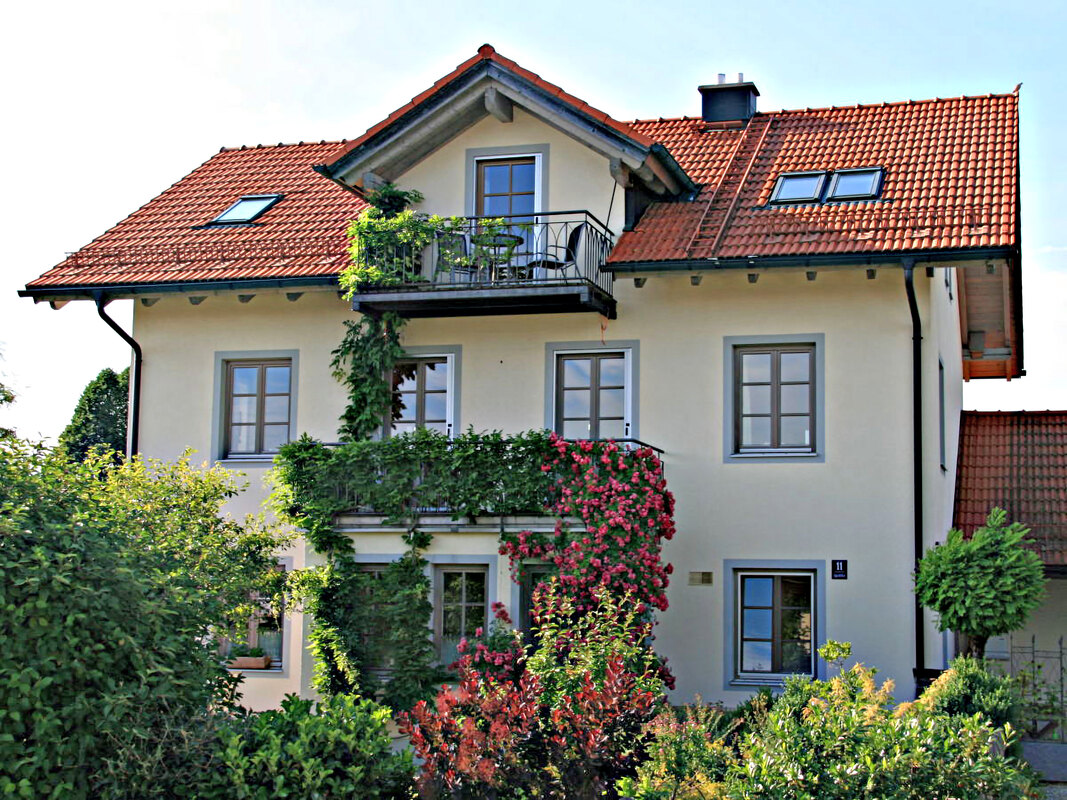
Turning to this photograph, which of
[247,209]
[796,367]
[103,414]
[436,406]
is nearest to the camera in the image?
[796,367]

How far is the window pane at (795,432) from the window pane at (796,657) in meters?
2.49

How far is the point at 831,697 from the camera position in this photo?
31.1 ft

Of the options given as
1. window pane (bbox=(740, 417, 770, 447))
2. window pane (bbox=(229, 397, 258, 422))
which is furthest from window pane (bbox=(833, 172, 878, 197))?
window pane (bbox=(229, 397, 258, 422))

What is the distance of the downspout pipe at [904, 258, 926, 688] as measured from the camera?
1709cm

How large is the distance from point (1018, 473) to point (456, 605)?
9.28 meters

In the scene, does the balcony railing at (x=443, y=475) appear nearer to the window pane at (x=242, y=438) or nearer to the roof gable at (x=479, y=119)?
the window pane at (x=242, y=438)

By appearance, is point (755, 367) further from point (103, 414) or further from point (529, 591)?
point (103, 414)

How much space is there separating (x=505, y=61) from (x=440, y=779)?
11292 mm

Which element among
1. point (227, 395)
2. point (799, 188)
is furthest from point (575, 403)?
point (227, 395)

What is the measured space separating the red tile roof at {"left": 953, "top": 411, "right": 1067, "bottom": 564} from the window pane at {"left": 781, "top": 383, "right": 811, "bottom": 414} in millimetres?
4307

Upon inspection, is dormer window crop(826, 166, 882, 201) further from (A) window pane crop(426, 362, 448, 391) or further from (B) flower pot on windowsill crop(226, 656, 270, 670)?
(B) flower pot on windowsill crop(226, 656, 270, 670)

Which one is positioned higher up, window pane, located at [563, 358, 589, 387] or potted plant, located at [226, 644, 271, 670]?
window pane, located at [563, 358, 589, 387]

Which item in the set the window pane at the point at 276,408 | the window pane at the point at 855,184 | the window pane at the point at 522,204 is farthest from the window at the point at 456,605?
the window pane at the point at 855,184

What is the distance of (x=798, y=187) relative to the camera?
19234 mm
